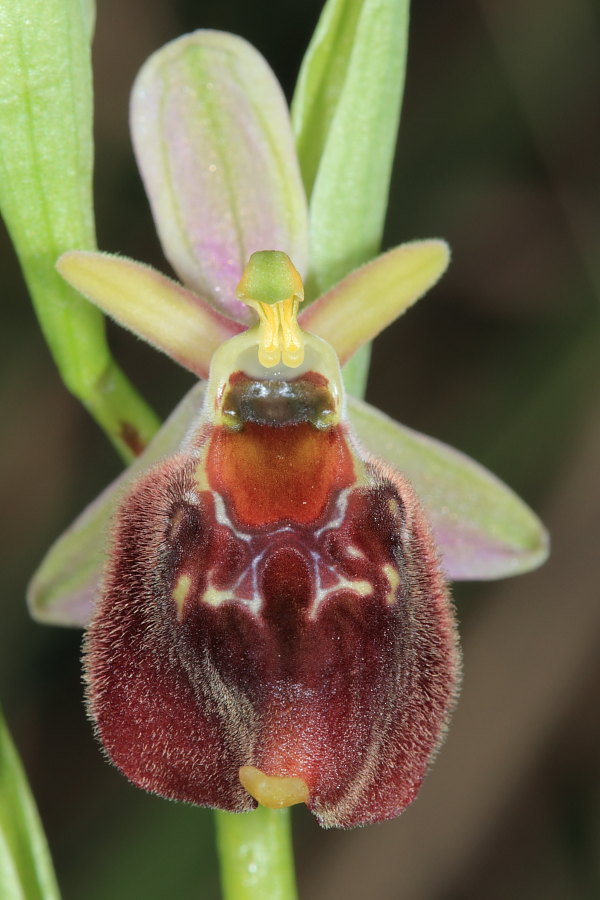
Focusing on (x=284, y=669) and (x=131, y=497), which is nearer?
(x=284, y=669)

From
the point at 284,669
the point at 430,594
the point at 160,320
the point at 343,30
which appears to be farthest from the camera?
the point at 343,30

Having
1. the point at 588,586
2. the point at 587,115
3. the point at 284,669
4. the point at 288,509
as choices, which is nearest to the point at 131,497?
the point at 288,509

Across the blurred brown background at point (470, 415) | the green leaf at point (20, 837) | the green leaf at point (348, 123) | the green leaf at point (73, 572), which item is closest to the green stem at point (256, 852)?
the green leaf at point (20, 837)

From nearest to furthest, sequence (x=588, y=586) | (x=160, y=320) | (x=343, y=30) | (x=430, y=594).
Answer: (x=430, y=594)
(x=160, y=320)
(x=343, y=30)
(x=588, y=586)

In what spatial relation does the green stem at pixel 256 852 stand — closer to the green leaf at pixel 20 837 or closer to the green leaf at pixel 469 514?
the green leaf at pixel 20 837

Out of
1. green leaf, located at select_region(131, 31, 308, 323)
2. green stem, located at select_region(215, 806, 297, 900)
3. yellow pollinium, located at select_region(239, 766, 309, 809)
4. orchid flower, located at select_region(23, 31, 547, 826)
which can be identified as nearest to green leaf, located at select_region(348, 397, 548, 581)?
orchid flower, located at select_region(23, 31, 547, 826)

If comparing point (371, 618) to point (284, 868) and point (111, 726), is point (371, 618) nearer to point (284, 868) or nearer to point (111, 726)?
point (111, 726)
